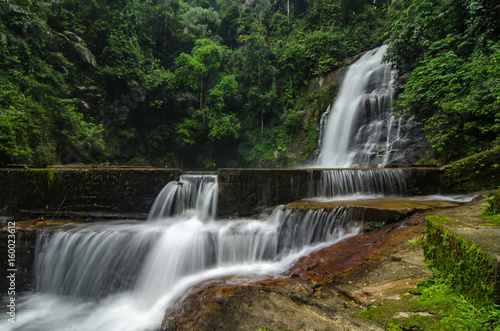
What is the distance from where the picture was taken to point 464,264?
1.76 metres

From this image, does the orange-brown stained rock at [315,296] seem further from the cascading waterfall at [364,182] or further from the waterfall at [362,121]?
the waterfall at [362,121]

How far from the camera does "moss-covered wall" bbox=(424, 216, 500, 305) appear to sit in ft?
4.90

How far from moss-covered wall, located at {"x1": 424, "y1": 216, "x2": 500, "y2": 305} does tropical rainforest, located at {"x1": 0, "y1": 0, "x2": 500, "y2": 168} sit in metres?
5.77

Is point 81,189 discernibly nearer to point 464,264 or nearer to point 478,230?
point 464,264

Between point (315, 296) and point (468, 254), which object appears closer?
point (468, 254)

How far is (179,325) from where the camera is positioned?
7.93 feet

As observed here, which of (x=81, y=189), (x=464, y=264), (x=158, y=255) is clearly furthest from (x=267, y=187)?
(x=81, y=189)

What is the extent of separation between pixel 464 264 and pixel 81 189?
8035 millimetres

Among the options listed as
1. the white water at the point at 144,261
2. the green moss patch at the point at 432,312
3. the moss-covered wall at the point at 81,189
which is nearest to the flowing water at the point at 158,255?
the white water at the point at 144,261

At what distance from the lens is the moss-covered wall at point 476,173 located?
5332mm

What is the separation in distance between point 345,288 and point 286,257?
7.77 ft

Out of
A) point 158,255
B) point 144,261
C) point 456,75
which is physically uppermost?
point 456,75

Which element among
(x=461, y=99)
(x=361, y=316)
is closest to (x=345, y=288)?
(x=361, y=316)

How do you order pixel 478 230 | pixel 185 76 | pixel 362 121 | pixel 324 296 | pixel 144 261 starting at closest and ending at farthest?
pixel 478 230, pixel 324 296, pixel 144 261, pixel 362 121, pixel 185 76
